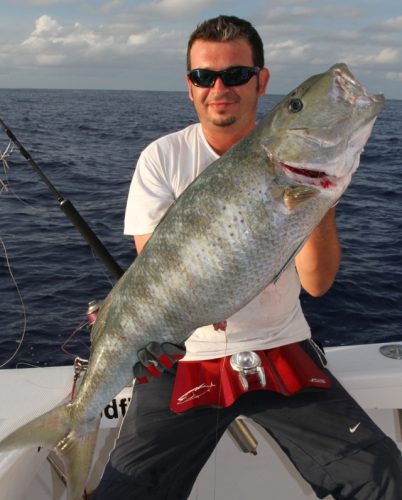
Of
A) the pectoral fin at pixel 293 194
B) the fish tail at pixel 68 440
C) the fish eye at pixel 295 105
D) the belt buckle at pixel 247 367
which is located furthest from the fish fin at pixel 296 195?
the fish tail at pixel 68 440

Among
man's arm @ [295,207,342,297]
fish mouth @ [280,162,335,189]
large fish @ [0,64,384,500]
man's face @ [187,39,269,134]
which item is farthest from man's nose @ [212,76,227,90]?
fish mouth @ [280,162,335,189]

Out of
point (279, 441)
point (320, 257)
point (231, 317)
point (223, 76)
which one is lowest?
point (279, 441)

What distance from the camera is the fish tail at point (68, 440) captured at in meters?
3.09

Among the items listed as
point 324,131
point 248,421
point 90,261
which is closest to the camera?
point 324,131

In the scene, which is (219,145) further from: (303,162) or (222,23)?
(303,162)

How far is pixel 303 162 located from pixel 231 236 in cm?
48

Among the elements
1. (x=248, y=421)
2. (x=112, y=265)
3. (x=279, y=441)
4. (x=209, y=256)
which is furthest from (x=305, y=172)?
(x=248, y=421)

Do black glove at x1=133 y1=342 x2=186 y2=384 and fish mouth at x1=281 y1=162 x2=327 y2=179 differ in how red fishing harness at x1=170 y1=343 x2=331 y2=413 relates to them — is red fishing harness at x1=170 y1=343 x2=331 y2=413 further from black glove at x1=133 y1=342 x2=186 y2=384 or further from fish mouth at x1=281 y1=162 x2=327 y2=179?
fish mouth at x1=281 y1=162 x2=327 y2=179

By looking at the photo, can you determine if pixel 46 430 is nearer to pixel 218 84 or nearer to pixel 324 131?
pixel 324 131

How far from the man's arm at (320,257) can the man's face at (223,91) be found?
1047 mm

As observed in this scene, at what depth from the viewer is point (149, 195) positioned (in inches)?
152

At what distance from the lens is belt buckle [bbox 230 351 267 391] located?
3531mm

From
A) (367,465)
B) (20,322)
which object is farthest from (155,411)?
(20,322)

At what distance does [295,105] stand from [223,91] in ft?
3.98
